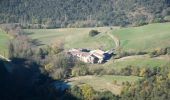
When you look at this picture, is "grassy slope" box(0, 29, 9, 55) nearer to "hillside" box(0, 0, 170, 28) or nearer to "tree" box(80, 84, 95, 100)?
"hillside" box(0, 0, 170, 28)

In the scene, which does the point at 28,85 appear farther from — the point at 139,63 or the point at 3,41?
the point at 3,41

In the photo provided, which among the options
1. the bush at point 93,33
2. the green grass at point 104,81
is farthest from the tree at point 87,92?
the bush at point 93,33

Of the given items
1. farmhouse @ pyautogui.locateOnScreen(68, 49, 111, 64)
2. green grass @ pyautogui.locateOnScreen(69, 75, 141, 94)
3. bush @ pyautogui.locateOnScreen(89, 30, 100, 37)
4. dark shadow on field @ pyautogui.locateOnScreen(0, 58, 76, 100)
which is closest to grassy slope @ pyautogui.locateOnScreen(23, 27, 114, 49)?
bush @ pyautogui.locateOnScreen(89, 30, 100, 37)

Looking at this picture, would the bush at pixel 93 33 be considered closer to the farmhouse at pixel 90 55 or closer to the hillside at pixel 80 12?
the hillside at pixel 80 12

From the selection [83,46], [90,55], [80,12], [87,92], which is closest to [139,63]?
[90,55]

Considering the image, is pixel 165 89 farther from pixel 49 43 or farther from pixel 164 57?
pixel 49 43
